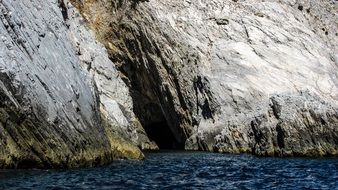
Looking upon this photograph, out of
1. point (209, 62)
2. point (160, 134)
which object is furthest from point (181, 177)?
point (160, 134)

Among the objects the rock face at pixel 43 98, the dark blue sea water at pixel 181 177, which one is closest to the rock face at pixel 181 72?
the rock face at pixel 43 98

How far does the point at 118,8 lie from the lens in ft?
242

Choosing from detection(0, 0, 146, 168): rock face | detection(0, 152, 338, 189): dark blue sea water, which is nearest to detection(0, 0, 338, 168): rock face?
detection(0, 0, 146, 168): rock face

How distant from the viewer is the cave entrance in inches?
2970

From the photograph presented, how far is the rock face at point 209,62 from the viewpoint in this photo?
6538 centimetres

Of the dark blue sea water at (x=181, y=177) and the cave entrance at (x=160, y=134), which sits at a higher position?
the cave entrance at (x=160, y=134)

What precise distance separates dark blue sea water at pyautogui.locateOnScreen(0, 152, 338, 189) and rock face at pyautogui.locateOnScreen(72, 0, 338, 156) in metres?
20.8

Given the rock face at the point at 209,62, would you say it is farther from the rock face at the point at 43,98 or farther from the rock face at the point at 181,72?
the rock face at the point at 43,98

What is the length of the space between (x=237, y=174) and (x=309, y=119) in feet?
63.0

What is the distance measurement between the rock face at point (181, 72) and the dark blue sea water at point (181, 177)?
3755mm

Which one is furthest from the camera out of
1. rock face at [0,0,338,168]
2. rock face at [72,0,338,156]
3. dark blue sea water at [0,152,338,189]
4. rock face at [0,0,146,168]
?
rock face at [72,0,338,156]

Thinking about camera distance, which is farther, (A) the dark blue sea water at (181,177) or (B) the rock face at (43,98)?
(B) the rock face at (43,98)

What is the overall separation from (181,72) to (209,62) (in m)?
4.51

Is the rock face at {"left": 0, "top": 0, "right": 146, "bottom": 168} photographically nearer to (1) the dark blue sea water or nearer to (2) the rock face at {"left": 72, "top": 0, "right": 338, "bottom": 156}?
(1) the dark blue sea water
